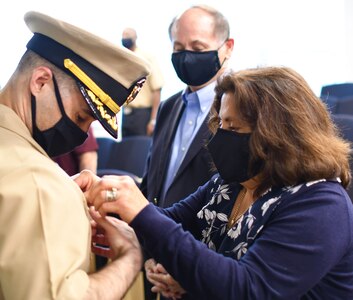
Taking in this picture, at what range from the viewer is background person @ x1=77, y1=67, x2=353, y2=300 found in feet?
3.90

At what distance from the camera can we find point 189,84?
2289 millimetres

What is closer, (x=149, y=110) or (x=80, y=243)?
(x=80, y=243)

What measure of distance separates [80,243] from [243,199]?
0.58m

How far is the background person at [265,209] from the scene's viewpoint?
119 cm

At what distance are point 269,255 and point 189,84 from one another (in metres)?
1.21

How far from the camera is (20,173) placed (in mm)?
1024

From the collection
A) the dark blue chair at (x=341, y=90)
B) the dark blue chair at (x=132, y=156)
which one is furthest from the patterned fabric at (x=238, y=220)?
the dark blue chair at (x=341, y=90)

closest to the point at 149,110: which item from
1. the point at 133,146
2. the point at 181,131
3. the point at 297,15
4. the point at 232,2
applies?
the point at 133,146

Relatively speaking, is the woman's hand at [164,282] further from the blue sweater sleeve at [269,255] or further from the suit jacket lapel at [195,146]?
the suit jacket lapel at [195,146]

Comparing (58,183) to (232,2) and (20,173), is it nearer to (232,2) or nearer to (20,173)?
(20,173)

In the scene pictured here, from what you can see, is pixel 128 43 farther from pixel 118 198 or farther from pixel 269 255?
pixel 269 255

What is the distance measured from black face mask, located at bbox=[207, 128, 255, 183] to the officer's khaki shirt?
49cm

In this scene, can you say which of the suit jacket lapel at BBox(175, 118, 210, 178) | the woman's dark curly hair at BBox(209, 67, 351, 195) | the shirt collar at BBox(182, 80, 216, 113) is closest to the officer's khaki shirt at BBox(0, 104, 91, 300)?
the woman's dark curly hair at BBox(209, 67, 351, 195)

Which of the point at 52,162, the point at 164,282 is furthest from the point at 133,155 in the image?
the point at 52,162
